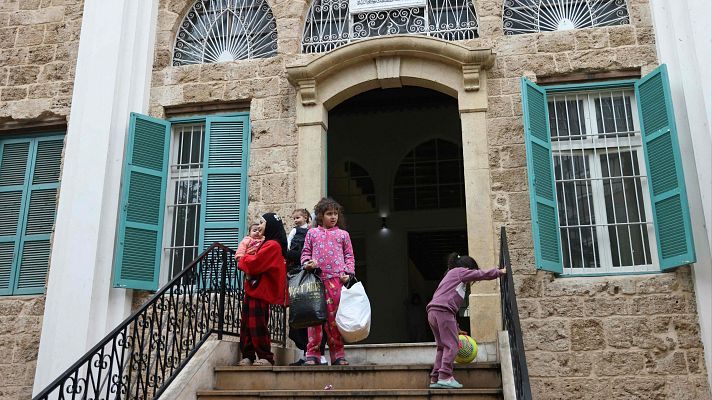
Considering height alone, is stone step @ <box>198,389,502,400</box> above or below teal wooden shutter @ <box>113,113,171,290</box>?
below

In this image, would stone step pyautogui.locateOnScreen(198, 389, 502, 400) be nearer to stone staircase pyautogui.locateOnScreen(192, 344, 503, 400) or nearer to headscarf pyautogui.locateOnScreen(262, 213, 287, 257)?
stone staircase pyautogui.locateOnScreen(192, 344, 503, 400)

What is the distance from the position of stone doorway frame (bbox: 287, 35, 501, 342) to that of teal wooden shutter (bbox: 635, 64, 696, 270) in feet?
5.01

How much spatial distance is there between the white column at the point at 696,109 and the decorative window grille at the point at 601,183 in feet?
1.55

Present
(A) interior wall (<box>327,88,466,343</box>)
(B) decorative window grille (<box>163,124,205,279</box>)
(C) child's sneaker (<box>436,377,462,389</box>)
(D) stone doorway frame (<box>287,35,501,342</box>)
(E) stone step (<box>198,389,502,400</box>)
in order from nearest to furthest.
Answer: (E) stone step (<box>198,389,502,400</box>) → (C) child's sneaker (<box>436,377,462,389</box>) → (D) stone doorway frame (<box>287,35,501,342</box>) → (B) decorative window grille (<box>163,124,205,279</box>) → (A) interior wall (<box>327,88,466,343</box>)

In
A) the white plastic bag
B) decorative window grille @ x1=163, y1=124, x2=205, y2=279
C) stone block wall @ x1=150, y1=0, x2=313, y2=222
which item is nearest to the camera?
the white plastic bag

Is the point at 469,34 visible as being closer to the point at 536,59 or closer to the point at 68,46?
the point at 536,59

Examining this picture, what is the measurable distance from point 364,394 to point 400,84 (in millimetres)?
3842

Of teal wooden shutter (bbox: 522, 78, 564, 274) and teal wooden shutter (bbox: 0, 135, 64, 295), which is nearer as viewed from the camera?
teal wooden shutter (bbox: 522, 78, 564, 274)

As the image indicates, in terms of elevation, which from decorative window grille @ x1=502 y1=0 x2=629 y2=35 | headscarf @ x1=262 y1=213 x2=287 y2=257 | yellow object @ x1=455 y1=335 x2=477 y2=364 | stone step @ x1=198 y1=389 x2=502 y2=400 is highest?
→ decorative window grille @ x1=502 y1=0 x2=629 y2=35

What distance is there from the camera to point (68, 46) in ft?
27.6

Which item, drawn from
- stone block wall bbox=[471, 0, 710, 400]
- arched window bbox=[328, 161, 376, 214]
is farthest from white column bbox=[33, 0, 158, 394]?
arched window bbox=[328, 161, 376, 214]

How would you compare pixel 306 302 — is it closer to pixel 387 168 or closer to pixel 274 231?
pixel 274 231

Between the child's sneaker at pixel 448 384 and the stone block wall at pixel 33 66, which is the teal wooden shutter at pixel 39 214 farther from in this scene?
the child's sneaker at pixel 448 384

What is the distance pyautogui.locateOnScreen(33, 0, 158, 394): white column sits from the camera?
7316 mm
